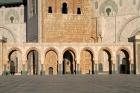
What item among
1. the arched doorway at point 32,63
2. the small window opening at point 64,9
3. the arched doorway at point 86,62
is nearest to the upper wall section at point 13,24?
the arched doorway at point 32,63

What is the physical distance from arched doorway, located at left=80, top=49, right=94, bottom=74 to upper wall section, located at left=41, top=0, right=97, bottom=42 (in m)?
2.44

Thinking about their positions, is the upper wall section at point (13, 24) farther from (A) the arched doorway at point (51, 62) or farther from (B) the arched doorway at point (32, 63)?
(A) the arched doorway at point (51, 62)

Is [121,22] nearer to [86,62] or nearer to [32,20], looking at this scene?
[86,62]

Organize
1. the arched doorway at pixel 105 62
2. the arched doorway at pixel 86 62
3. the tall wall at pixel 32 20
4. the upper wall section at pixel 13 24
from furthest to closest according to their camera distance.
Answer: the upper wall section at pixel 13 24
the tall wall at pixel 32 20
the arched doorway at pixel 86 62
the arched doorway at pixel 105 62

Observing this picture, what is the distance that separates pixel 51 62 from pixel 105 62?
700 cm

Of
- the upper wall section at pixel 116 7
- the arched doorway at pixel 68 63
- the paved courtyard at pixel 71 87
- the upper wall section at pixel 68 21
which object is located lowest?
the paved courtyard at pixel 71 87

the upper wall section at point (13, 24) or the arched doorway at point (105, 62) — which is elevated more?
the upper wall section at point (13, 24)

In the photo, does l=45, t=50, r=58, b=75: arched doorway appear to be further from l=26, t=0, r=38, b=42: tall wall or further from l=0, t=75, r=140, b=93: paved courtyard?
l=0, t=75, r=140, b=93: paved courtyard

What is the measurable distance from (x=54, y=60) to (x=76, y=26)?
206 inches

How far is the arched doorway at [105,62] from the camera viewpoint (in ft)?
165

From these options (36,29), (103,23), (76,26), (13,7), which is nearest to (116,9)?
(103,23)

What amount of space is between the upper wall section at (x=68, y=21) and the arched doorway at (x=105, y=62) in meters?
2.34

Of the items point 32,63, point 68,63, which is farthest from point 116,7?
point 32,63

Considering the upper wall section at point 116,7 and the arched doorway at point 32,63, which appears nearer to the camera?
the arched doorway at point 32,63
